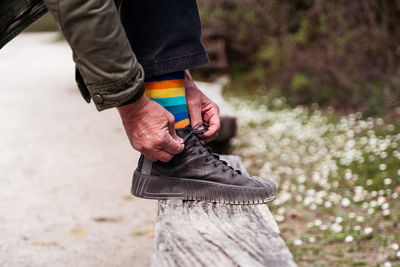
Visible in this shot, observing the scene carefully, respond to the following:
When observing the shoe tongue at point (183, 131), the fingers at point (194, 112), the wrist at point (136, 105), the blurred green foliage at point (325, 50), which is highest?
the wrist at point (136, 105)

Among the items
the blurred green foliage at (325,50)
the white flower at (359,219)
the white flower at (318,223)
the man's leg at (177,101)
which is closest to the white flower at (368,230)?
the white flower at (359,219)

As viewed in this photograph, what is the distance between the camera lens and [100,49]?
4.17 ft

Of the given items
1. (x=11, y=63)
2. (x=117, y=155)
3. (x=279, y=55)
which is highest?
(x=117, y=155)

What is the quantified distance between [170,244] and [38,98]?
322 inches

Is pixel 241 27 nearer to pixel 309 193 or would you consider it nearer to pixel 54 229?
pixel 309 193

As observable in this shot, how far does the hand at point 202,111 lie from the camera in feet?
6.07

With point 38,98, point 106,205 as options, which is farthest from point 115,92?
point 38,98

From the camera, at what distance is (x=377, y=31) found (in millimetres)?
6211

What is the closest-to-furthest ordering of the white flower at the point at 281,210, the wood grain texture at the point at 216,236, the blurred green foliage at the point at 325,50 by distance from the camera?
the wood grain texture at the point at 216,236
the white flower at the point at 281,210
the blurred green foliage at the point at 325,50

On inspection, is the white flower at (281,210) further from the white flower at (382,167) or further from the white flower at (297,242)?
the white flower at (382,167)

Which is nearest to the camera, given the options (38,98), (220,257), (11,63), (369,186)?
(220,257)

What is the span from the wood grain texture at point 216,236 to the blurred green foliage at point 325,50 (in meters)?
4.43

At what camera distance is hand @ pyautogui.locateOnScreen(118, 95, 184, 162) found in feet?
4.74

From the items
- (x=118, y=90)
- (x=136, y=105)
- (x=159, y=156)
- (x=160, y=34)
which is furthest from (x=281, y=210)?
(x=118, y=90)
